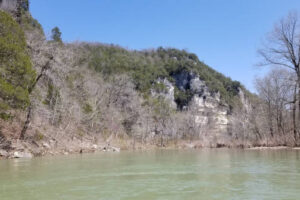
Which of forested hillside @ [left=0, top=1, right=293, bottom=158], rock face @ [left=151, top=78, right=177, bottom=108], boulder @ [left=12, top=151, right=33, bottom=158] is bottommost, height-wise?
boulder @ [left=12, top=151, right=33, bottom=158]

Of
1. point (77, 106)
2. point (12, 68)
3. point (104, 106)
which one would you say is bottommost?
point (77, 106)

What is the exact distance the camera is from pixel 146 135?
4622 cm

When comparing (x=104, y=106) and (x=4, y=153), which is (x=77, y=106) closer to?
(x=104, y=106)

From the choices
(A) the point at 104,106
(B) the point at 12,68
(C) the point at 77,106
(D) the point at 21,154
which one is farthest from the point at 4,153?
(A) the point at 104,106

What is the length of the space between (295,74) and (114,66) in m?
59.4

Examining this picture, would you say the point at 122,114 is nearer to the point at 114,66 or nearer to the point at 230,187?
the point at 114,66

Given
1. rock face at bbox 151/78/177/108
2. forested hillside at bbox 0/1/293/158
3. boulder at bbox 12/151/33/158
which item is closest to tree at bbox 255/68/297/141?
forested hillside at bbox 0/1/293/158

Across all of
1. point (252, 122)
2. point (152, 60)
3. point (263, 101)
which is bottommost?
point (252, 122)

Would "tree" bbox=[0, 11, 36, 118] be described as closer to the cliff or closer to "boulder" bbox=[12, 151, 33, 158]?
the cliff

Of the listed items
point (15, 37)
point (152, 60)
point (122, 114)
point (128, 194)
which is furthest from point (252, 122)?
point (152, 60)

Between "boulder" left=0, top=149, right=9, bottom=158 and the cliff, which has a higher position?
the cliff

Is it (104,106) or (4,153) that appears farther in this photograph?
(104,106)

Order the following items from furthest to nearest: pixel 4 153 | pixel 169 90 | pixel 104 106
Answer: pixel 169 90, pixel 104 106, pixel 4 153

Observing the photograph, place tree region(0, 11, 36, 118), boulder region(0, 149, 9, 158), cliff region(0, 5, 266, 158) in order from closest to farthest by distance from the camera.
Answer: tree region(0, 11, 36, 118)
boulder region(0, 149, 9, 158)
cliff region(0, 5, 266, 158)
